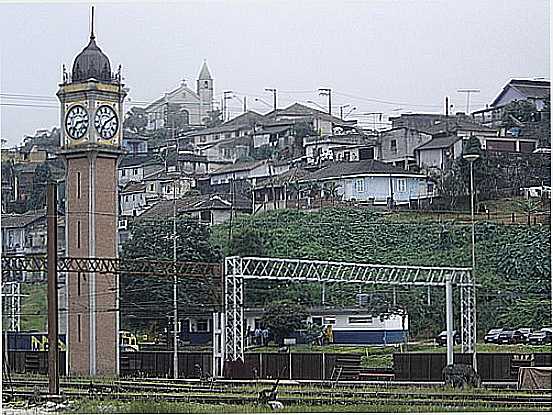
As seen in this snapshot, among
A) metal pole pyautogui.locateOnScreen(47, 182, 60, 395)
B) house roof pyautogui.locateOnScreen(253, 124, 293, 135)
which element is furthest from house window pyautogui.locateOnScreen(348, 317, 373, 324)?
metal pole pyautogui.locateOnScreen(47, 182, 60, 395)

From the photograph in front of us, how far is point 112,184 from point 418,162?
4.50 meters

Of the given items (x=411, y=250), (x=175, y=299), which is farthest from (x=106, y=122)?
(x=411, y=250)

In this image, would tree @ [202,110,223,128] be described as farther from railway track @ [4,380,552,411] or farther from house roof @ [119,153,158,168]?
→ railway track @ [4,380,552,411]

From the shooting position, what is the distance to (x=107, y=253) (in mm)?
12852

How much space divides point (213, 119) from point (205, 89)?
1.13 meters

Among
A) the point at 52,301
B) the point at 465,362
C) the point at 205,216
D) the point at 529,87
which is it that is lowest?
the point at 465,362

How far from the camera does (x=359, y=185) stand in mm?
14547

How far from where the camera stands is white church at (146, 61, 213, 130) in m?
13.2

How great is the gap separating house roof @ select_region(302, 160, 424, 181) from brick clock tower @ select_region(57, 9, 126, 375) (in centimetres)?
310

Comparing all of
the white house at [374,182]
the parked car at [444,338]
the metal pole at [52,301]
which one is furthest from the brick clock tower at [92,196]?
the parked car at [444,338]

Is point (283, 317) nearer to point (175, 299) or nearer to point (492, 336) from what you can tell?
point (175, 299)

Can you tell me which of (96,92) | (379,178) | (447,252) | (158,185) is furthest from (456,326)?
(96,92)

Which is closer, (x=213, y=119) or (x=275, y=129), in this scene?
(x=213, y=119)

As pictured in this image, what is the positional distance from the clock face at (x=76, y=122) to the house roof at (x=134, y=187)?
40.6 inches
